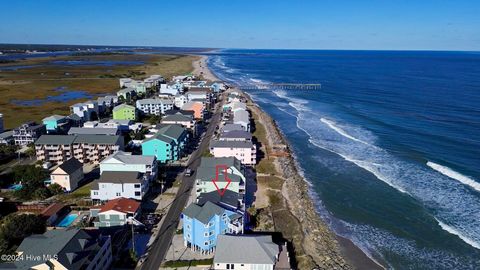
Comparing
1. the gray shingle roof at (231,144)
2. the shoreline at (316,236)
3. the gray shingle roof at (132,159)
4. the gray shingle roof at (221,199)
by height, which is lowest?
the shoreline at (316,236)

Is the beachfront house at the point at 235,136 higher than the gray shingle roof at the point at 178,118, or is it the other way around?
the gray shingle roof at the point at 178,118

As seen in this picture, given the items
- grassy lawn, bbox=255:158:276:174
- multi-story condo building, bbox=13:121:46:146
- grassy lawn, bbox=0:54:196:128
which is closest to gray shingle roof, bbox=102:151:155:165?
grassy lawn, bbox=255:158:276:174

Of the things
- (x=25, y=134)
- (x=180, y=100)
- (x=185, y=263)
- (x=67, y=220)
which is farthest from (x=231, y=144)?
(x=180, y=100)

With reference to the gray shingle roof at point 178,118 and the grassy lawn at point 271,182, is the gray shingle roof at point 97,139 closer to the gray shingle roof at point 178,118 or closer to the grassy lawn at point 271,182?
the gray shingle roof at point 178,118

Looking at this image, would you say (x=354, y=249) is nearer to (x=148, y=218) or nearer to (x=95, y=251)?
(x=148, y=218)

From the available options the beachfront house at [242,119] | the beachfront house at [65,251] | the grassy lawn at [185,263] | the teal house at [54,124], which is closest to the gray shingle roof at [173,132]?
the beachfront house at [242,119]

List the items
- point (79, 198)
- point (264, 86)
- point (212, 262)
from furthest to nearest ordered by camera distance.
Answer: point (264, 86)
point (79, 198)
point (212, 262)

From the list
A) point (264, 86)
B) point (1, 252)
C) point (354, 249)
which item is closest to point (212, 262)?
point (354, 249)

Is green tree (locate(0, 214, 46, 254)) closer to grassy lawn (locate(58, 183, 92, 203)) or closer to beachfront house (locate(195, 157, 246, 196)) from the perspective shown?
grassy lawn (locate(58, 183, 92, 203))
